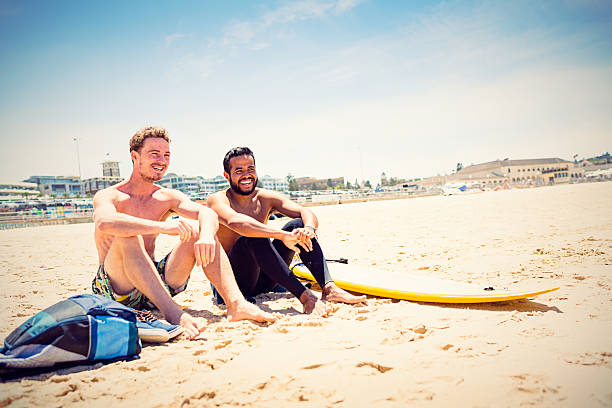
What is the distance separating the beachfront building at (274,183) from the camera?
112456mm

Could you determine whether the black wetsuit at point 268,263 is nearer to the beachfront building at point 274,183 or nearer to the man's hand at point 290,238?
the man's hand at point 290,238

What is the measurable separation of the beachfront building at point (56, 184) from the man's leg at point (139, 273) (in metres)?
111

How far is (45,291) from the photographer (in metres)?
4.08

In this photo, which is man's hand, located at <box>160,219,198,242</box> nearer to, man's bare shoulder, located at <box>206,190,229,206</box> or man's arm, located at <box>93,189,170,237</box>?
man's arm, located at <box>93,189,170,237</box>

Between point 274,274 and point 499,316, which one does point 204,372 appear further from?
point 499,316

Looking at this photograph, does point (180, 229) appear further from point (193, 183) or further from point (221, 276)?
point (193, 183)

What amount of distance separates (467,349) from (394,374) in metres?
0.49

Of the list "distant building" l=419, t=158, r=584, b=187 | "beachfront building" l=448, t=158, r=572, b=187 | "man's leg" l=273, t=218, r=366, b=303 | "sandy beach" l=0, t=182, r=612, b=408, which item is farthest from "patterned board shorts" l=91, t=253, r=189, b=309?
"beachfront building" l=448, t=158, r=572, b=187

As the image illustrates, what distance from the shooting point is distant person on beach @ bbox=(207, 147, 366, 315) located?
9.48ft

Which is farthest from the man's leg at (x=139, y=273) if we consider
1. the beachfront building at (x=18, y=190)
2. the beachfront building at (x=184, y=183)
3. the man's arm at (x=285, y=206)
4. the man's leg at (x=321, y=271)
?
the beachfront building at (x=184, y=183)

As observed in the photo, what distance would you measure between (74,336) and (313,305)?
1.56 meters

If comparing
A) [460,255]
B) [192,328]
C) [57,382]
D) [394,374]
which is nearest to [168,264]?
[192,328]

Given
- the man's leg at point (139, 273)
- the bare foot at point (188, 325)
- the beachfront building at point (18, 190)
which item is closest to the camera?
the bare foot at point (188, 325)

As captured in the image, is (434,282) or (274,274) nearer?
(274,274)
